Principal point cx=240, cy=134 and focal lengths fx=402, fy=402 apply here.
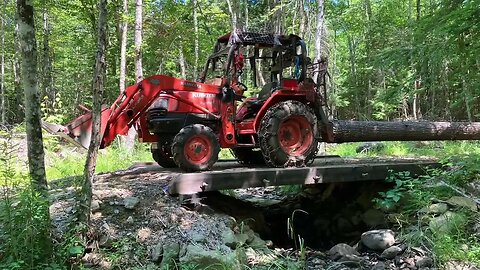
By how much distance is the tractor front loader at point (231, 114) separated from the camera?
596cm

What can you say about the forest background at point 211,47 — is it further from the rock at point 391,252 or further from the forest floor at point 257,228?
the rock at point 391,252

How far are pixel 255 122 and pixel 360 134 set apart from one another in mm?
2376

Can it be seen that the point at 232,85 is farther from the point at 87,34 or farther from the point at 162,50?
the point at 87,34

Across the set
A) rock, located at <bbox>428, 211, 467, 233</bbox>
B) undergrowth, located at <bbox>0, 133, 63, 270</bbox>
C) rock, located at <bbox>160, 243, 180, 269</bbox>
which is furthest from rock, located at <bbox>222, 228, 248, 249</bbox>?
rock, located at <bbox>428, 211, 467, 233</bbox>

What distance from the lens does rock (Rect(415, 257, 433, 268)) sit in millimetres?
4656

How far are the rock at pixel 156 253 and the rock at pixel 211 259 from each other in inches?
9.5

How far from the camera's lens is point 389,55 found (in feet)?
29.4

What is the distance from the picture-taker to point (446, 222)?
5148 mm

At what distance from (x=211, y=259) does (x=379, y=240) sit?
267 centimetres

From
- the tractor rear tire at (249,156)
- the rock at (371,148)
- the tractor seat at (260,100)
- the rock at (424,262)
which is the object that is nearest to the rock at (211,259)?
the rock at (424,262)

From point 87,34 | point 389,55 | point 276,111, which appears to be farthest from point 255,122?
point 87,34

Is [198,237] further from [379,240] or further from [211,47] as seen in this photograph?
[211,47]

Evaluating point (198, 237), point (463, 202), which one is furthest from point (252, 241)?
point (463, 202)

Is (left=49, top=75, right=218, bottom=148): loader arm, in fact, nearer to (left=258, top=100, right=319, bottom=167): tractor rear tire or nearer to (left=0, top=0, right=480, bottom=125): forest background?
(left=258, top=100, right=319, bottom=167): tractor rear tire
